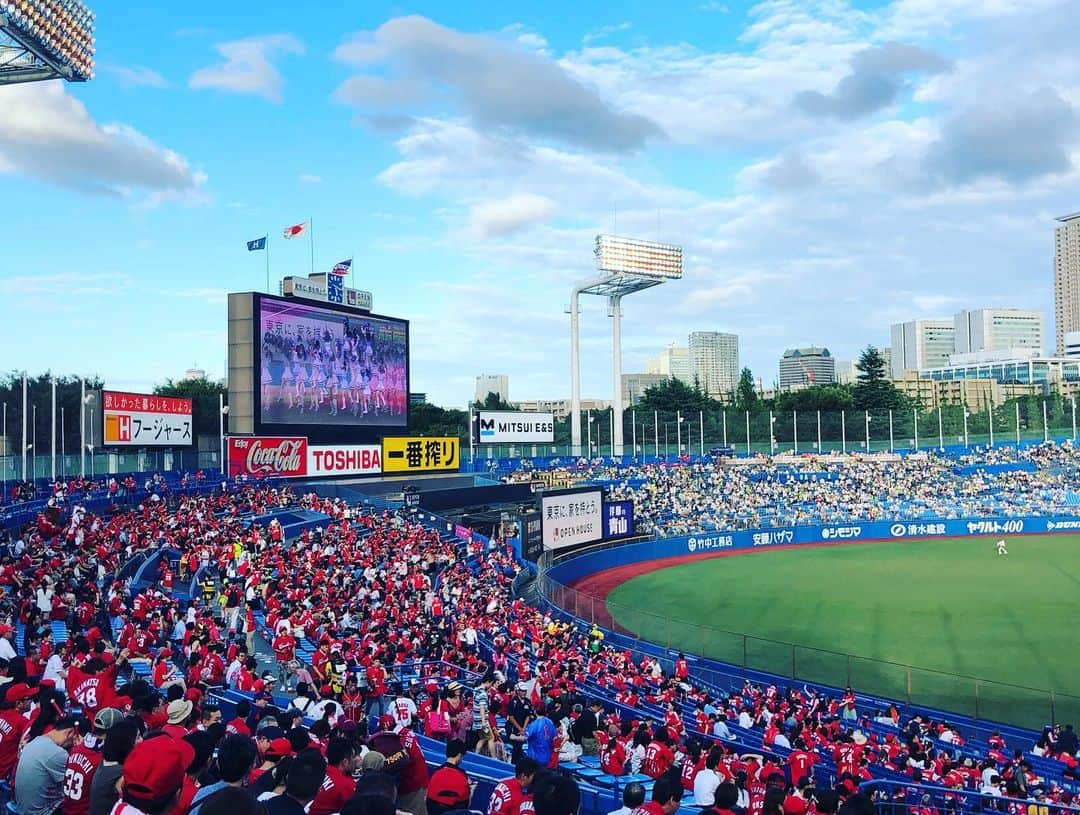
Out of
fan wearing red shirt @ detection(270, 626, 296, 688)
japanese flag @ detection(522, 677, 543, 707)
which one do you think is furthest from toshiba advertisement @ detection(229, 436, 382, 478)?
japanese flag @ detection(522, 677, 543, 707)

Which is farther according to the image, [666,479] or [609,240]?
[609,240]

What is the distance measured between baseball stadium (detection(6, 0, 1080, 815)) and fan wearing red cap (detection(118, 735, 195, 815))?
2cm

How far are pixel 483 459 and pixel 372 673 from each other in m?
45.4

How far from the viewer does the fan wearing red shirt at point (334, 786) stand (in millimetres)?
5707

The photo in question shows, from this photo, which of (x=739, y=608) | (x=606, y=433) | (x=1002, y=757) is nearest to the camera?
(x=1002, y=757)

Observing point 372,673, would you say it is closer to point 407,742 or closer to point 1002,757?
point 407,742

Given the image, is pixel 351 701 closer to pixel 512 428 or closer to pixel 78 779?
pixel 78 779

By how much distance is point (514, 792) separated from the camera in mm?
6055

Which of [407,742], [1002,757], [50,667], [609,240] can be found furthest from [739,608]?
[609,240]

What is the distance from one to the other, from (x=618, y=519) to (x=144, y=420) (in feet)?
76.5

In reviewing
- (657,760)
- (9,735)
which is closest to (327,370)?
(657,760)

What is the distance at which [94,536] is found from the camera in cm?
2366

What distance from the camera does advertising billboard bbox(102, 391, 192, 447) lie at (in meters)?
36.4

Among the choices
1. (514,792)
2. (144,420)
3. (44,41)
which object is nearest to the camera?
(514,792)
